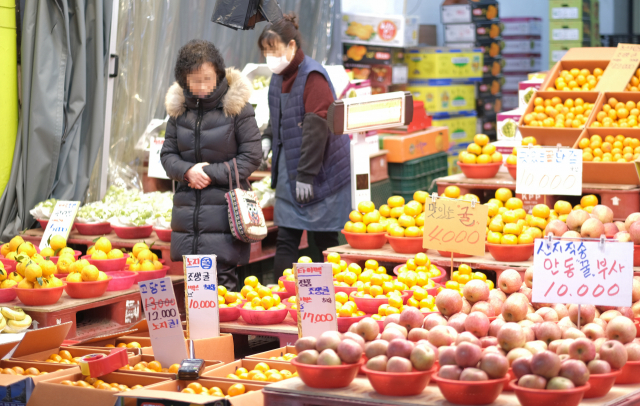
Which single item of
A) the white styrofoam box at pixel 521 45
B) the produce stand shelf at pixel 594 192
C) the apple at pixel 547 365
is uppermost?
the white styrofoam box at pixel 521 45

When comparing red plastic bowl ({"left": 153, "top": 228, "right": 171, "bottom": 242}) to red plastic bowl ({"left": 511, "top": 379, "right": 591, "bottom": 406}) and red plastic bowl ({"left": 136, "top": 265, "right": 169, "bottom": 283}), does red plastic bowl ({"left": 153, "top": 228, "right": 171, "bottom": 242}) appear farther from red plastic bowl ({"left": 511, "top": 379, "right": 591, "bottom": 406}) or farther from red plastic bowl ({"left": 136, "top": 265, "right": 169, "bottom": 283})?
red plastic bowl ({"left": 511, "top": 379, "right": 591, "bottom": 406})

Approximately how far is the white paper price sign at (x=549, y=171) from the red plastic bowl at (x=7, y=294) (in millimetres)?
2576

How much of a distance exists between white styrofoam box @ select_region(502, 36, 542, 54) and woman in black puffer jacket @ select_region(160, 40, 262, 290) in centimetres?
818

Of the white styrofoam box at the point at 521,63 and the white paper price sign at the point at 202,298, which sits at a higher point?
the white styrofoam box at the point at 521,63

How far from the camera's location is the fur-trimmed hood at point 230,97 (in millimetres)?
4320

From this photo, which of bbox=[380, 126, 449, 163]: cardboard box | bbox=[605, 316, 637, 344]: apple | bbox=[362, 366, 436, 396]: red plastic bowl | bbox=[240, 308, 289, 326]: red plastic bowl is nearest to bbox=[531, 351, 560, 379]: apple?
bbox=[362, 366, 436, 396]: red plastic bowl

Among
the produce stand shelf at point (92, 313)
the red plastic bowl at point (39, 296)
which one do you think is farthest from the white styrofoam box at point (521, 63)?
the red plastic bowl at point (39, 296)

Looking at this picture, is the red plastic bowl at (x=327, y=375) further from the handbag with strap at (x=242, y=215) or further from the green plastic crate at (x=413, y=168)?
the green plastic crate at (x=413, y=168)

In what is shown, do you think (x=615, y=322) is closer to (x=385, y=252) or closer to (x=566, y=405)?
(x=566, y=405)

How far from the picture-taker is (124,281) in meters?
4.32


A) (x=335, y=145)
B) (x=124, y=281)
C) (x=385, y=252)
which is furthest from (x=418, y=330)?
(x=335, y=145)

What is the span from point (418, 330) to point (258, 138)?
226cm

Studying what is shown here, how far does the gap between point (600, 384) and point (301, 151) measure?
3072mm

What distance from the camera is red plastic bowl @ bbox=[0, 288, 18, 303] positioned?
400cm
